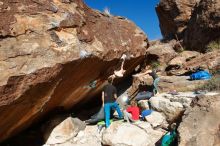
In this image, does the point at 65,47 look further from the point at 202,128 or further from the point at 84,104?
the point at 84,104

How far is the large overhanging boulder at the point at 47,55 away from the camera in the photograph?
682 cm

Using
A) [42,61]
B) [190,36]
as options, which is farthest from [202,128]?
[190,36]

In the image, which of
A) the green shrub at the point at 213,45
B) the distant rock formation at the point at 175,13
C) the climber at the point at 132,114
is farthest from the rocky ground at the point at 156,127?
the distant rock formation at the point at 175,13

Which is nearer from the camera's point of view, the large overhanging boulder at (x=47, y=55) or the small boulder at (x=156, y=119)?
the large overhanging boulder at (x=47, y=55)

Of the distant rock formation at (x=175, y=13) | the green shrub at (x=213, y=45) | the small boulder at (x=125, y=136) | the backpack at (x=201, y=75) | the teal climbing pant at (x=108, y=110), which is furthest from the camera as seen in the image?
the distant rock formation at (x=175, y=13)

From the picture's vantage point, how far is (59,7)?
810cm

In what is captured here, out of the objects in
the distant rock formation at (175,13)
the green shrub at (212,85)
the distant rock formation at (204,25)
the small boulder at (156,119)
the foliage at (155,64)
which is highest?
the distant rock formation at (175,13)

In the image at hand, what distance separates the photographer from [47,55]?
289 inches

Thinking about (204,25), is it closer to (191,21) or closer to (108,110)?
(191,21)

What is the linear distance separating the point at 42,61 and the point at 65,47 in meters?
0.76

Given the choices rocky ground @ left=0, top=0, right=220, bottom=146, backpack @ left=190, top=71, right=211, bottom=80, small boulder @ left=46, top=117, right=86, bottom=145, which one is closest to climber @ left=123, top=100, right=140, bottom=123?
rocky ground @ left=0, top=0, right=220, bottom=146

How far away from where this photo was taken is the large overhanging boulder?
682 centimetres

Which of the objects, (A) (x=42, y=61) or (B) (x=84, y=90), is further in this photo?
(B) (x=84, y=90)

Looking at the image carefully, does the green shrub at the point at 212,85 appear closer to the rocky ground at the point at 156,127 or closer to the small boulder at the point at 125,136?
the rocky ground at the point at 156,127
